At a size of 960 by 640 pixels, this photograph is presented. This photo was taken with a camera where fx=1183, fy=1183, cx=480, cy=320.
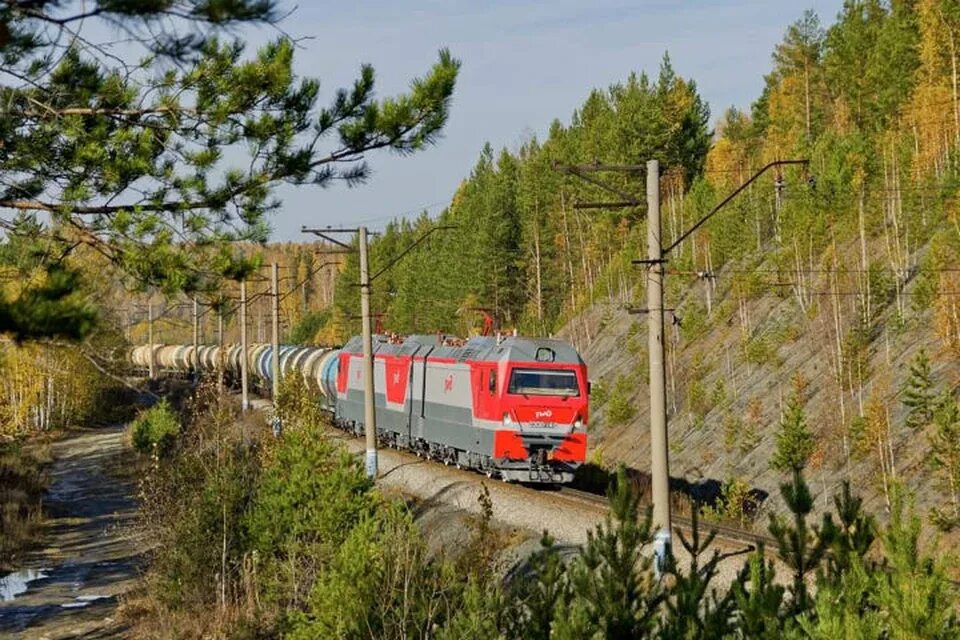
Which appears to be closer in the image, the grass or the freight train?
the freight train

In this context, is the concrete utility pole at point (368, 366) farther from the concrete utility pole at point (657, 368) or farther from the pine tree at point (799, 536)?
the pine tree at point (799, 536)

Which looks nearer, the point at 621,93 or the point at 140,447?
the point at 140,447

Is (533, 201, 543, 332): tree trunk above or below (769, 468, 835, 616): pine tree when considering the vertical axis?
above

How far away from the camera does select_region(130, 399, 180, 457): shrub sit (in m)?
39.2

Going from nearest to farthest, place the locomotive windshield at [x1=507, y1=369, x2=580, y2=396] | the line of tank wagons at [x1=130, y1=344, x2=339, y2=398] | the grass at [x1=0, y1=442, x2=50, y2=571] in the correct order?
the locomotive windshield at [x1=507, y1=369, x2=580, y2=396] < the grass at [x1=0, y1=442, x2=50, y2=571] < the line of tank wagons at [x1=130, y1=344, x2=339, y2=398]

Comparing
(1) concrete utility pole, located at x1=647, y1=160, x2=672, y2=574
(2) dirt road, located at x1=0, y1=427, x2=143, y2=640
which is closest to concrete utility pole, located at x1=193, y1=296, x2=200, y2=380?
(2) dirt road, located at x1=0, y1=427, x2=143, y2=640

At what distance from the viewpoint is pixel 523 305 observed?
76.0 meters

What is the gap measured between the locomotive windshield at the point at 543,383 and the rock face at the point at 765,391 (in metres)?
3.23

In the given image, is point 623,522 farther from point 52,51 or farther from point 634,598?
point 52,51

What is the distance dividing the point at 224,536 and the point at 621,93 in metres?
67.0

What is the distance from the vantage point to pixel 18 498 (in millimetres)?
32906

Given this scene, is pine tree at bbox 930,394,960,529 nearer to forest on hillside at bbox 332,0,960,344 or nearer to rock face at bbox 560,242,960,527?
rock face at bbox 560,242,960,527

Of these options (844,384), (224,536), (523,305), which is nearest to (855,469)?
(844,384)

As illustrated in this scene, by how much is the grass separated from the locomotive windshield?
459 inches
